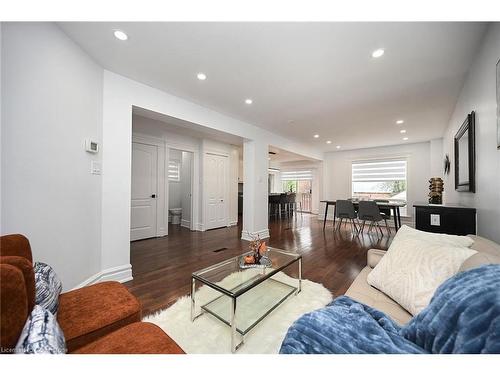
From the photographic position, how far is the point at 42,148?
151cm

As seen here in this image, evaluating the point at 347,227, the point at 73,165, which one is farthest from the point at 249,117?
the point at 347,227

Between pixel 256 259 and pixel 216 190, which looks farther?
A: pixel 216 190

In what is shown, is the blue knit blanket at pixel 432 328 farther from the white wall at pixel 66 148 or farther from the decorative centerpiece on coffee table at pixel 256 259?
the white wall at pixel 66 148

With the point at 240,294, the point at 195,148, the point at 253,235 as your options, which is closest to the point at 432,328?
the point at 240,294

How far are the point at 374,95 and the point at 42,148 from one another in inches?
142

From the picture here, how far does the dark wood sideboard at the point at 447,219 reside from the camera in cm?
194

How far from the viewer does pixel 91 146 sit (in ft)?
6.43

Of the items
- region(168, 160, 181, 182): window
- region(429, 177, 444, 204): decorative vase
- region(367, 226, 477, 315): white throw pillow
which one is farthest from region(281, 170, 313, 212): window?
region(367, 226, 477, 315): white throw pillow

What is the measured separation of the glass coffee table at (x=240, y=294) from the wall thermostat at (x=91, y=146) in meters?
1.61

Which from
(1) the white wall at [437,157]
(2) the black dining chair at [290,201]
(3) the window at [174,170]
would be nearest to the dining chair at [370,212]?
(1) the white wall at [437,157]

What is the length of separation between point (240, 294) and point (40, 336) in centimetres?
89

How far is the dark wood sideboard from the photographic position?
1937mm

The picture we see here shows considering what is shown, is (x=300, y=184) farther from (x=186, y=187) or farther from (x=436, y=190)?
(x=436, y=190)

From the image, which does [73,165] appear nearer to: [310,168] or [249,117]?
[249,117]
